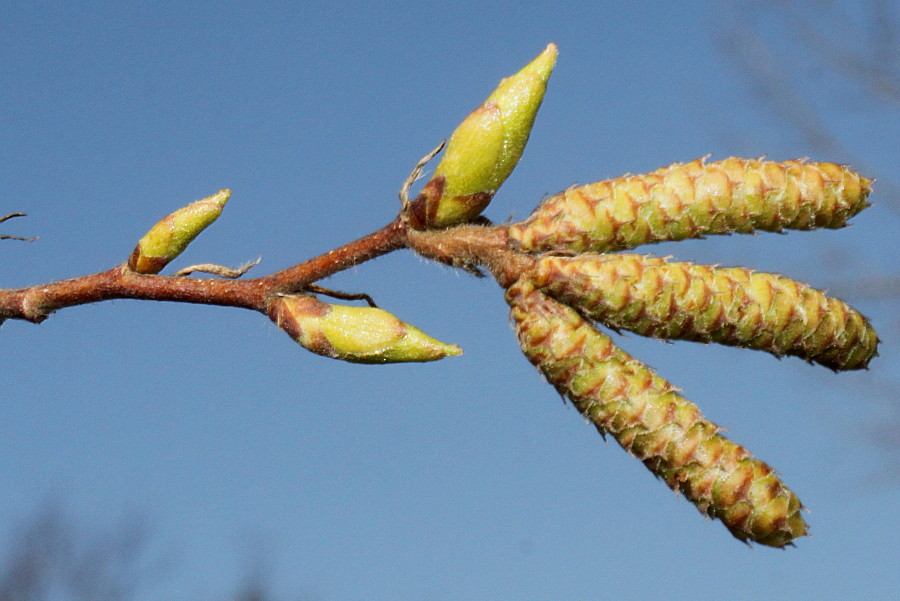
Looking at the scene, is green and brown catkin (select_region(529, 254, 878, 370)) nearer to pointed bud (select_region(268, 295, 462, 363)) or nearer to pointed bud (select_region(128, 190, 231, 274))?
pointed bud (select_region(268, 295, 462, 363))

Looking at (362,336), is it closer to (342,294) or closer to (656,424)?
(342,294)

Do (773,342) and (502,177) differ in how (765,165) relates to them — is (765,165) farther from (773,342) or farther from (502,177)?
(502,177)

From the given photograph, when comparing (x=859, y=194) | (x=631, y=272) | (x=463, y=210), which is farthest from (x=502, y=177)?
(x=859, y=194)

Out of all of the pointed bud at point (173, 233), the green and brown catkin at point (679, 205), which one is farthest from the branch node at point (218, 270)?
the green and brown catkin at point (679, 205)

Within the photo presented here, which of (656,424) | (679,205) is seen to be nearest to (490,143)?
(679,205)

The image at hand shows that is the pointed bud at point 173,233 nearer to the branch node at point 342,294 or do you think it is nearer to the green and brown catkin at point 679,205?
the branch node at point 342,294

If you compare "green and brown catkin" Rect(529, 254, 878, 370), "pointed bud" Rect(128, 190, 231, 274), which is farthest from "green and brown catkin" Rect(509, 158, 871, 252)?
"pointed bud" Rect(128, 190, 231, 274)
